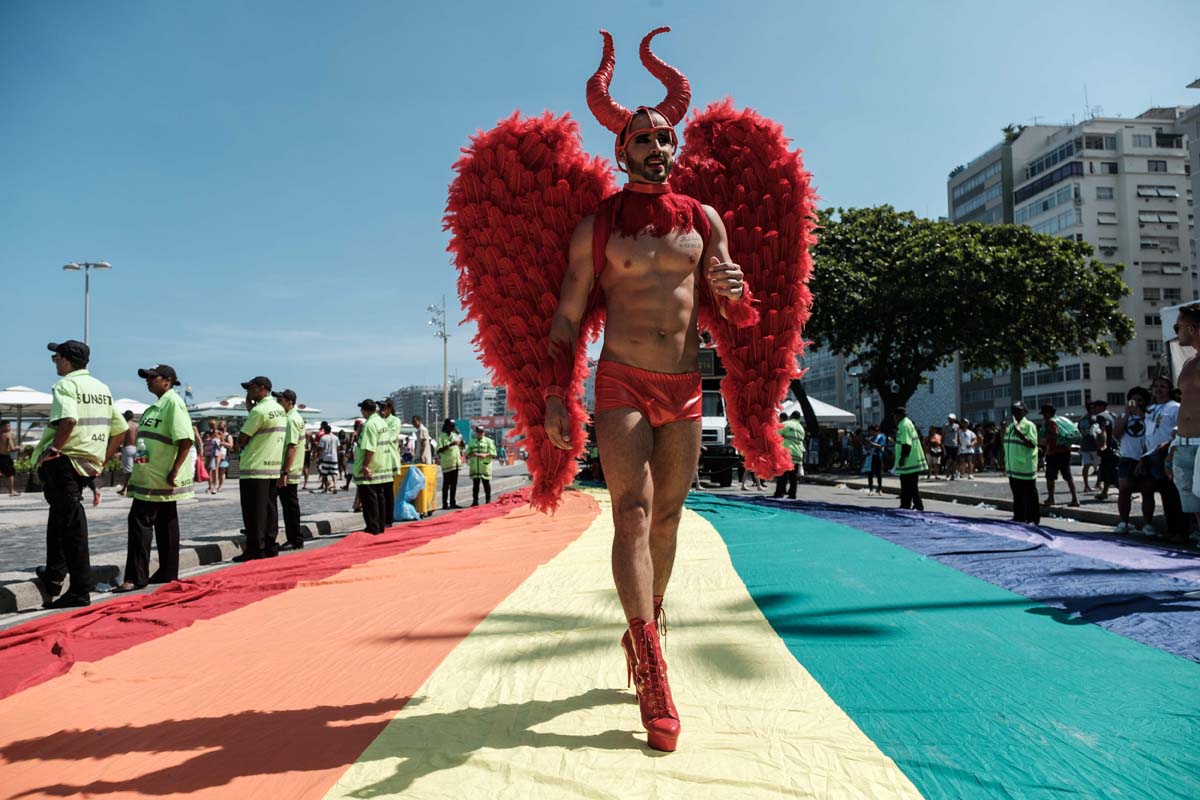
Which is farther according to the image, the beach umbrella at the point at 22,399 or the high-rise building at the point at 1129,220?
the high-rise building at the point at 1129,220

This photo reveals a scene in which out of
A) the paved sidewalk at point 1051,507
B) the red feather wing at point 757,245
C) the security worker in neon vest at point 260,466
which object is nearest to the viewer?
the red feather wing at point 757,245

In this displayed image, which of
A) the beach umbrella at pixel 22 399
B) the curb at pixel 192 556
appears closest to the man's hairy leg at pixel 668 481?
the curb at pixel 192 556

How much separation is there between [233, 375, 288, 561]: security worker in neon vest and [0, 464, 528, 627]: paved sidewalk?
0.71m

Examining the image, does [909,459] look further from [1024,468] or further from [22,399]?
[22,399]

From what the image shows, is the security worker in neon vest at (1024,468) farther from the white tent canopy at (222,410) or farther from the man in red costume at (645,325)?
the white tent canopy at (222,410)

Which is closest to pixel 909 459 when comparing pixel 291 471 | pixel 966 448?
pixel 291 471

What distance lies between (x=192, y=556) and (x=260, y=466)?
1248mm

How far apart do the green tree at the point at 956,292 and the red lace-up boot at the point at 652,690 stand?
25.4 metres

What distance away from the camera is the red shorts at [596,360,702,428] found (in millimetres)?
2920

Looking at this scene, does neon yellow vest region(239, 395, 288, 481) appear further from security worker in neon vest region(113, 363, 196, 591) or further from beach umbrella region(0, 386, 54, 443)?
beach umbrella region(0, 386, 54, 443)

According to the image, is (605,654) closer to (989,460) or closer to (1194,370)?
(1194,370)

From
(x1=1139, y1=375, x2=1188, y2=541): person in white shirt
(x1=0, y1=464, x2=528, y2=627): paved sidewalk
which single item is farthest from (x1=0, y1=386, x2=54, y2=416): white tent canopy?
(x1=1139, y1=375, x2=1188, y2=541): person in white shirt

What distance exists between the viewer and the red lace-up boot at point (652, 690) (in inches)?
95.1

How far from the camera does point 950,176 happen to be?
262 ft
